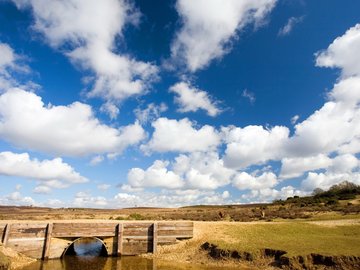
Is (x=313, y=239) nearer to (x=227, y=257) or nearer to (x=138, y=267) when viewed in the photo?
(x=227, y=257)

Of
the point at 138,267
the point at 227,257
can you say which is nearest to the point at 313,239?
the point at 227,257

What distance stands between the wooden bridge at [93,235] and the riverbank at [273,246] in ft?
4.81

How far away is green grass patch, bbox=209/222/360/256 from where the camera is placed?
91.4ft

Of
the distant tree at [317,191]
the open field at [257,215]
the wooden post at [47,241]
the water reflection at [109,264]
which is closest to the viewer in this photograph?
the water reflection at [109,264]

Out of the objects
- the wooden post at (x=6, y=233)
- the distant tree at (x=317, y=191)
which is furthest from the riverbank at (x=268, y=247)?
the distant tree at (x=317, y=191)

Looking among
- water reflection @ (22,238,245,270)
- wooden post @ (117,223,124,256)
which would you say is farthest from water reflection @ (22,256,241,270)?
wooden post @ (117,223,124,256)

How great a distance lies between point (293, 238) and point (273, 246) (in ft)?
15.5

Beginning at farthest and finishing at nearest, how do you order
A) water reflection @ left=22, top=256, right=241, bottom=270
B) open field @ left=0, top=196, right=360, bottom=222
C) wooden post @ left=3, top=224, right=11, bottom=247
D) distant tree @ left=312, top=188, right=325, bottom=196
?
distant tree @ left=312, top=188, right=325, bottom=196 → open field @ left=0, top=196, right=360, bottom=222 → wooden post @ left=3, top=224, right=11, bottom=247 → water reflection @ left=22, top=256, right=241, bottom=270

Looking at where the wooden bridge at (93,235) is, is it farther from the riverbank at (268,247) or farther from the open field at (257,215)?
the open field at (257,215)

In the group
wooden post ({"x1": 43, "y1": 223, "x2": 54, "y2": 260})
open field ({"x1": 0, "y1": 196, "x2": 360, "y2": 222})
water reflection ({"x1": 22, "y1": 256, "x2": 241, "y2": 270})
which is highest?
open field ({"x1": 0, "y1": 196, "x2": 360, "y2": 222})

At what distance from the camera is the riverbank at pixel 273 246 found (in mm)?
25891

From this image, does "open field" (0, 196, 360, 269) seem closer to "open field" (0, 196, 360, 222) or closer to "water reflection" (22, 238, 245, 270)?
"water reflection" (22, 238, 245, 270)

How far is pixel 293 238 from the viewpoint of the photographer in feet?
110

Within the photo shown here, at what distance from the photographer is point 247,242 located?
108ft
